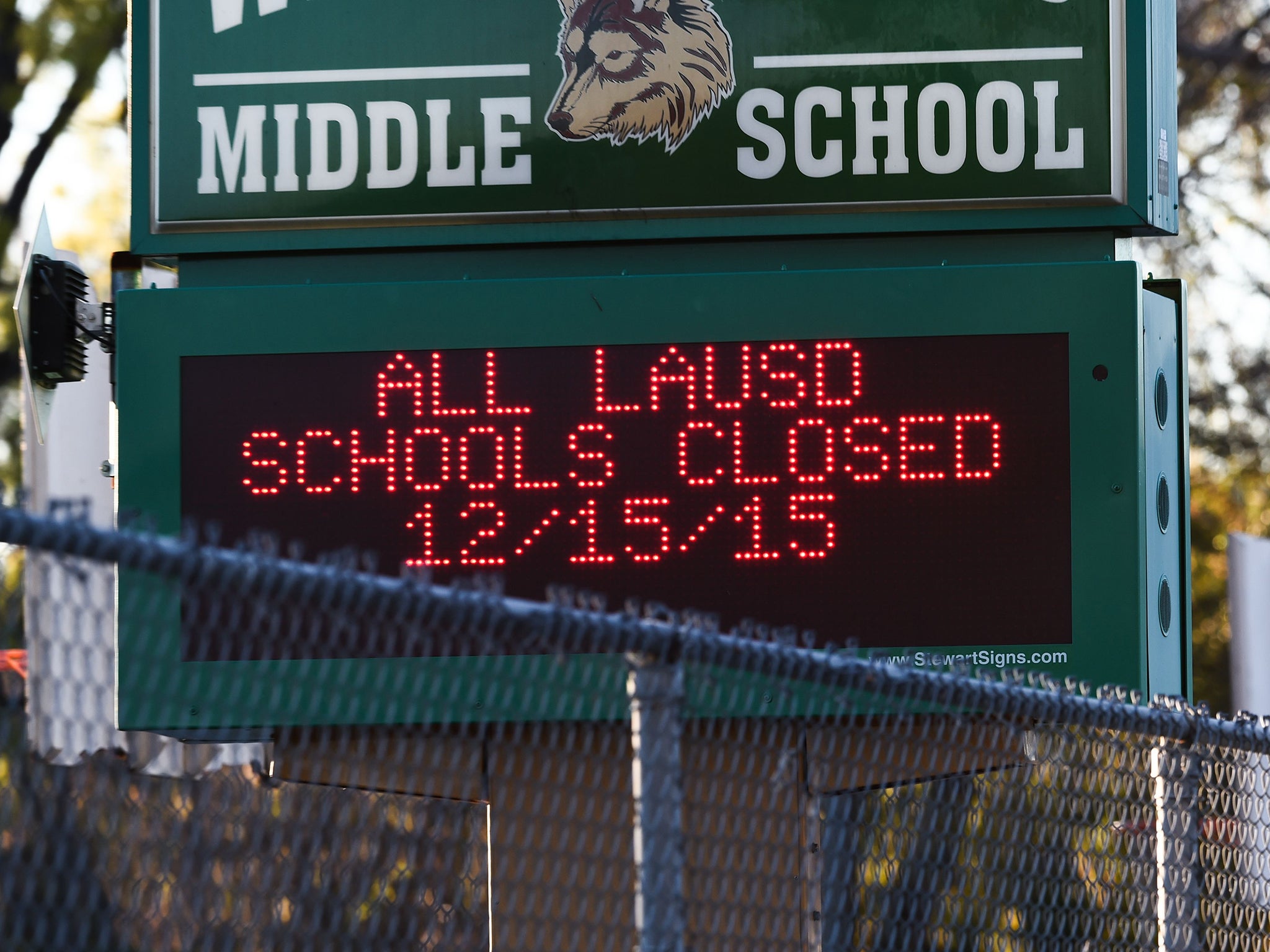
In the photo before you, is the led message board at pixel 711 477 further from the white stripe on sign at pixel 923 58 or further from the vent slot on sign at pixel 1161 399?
the white stripe on sign at pixel 923 58

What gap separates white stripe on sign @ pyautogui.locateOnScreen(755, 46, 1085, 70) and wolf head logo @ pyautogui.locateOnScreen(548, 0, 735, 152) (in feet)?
0.47

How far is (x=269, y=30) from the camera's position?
500 cm

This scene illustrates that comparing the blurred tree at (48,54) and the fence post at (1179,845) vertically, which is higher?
the blurred tree at (48,54)

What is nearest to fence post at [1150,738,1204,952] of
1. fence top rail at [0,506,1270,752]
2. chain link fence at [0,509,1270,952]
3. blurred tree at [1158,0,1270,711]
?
chain link fence at [0,509,1270,952]

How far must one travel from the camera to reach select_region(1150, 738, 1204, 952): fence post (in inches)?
147

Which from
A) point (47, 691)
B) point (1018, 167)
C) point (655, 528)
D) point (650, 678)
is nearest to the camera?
point (650, 678)

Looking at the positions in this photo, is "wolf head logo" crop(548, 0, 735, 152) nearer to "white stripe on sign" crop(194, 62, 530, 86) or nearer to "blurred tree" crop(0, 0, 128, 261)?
"white stripe on sign" crop(194, 62, 530, 86)

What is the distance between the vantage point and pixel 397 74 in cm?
498

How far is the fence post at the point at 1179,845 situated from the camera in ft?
12.3

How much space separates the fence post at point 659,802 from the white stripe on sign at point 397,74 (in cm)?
265

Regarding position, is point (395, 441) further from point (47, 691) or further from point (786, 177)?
point (47, 691)

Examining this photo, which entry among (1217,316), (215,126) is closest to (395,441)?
(215,126)

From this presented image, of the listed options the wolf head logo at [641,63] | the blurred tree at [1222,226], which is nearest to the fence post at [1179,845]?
the wolf head logo at [641,63]

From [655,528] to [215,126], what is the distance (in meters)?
1.62
